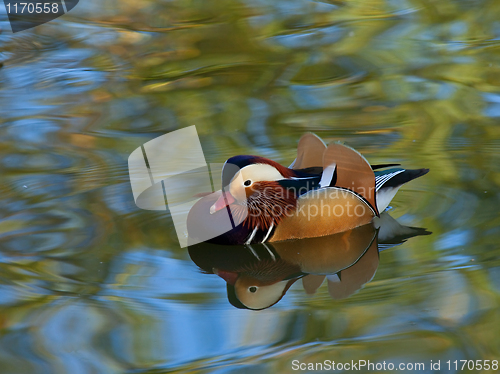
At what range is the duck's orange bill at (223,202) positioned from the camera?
428 cm

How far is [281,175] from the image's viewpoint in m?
4.46

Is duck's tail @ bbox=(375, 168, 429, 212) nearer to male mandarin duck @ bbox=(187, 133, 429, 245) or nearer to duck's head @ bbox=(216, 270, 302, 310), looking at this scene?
male mandarin duck @ bbox=(187, 133, 429, 245)

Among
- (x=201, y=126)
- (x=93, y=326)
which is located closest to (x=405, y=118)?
(x=201, y=126)

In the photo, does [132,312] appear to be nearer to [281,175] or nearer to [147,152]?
[281,175]

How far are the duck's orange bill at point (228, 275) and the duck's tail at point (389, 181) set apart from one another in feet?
4.09

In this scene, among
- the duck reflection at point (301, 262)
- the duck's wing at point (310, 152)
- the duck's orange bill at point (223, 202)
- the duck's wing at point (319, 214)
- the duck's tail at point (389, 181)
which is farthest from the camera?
the duck's wing at point (310, 152)

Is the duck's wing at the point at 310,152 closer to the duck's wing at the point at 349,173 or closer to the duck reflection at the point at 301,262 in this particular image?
the duck's wing at the point at 349,173

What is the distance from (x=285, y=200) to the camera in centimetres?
443

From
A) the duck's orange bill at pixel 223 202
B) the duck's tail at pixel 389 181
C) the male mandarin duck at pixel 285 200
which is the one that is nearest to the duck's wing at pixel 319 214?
the male mandarin duck at pixel 285 200

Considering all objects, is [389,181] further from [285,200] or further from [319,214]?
[285,200]

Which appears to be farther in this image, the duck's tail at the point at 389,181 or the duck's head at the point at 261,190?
the duck's tail at the point at 389,181

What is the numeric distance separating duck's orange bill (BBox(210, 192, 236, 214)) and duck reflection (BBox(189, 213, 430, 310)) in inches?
11.5

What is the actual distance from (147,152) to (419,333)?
349 cm

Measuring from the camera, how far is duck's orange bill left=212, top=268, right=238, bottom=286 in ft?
13.2
